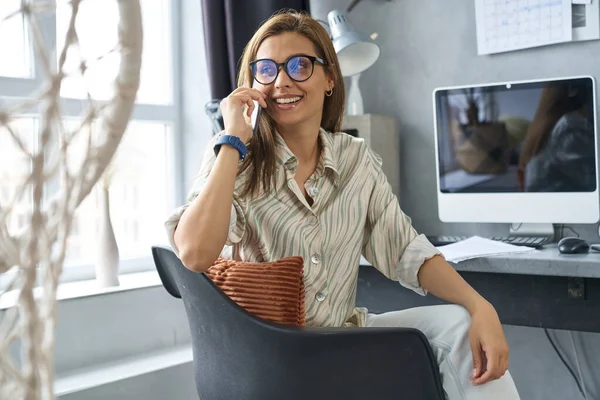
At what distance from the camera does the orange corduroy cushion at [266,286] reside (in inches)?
49.8

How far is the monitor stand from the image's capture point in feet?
7.25

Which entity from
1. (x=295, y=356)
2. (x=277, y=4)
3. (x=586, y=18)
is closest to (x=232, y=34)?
(x=277, y=4)

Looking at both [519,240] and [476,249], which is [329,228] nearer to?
[476,249]

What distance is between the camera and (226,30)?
8.41 ft

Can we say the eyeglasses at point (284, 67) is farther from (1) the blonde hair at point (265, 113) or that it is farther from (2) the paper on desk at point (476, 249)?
(2) the paper on desk at point (476, 249)

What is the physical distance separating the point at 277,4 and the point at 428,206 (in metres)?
0.92

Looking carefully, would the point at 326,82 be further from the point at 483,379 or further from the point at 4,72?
the point at 4,72

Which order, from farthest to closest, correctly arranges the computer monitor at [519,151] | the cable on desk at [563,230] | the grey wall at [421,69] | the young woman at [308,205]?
the grey wall at [421,69] < the cable on desk at [563,230] < the computer monitor at [519,151] < the young woman at [308,205]

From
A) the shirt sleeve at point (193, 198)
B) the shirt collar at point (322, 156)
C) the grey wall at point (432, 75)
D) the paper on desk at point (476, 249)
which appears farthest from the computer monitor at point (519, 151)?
the shirt sleeve at point (193, 198)

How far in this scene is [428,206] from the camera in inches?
105

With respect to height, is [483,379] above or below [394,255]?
below

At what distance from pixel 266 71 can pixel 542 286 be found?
0.98 meters

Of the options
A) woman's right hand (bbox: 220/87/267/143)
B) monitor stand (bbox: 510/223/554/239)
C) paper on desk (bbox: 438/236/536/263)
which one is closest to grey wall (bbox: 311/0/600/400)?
monitor stand (bbox: 510/223/554/239)

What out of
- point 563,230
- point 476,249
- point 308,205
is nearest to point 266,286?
point 308,205
